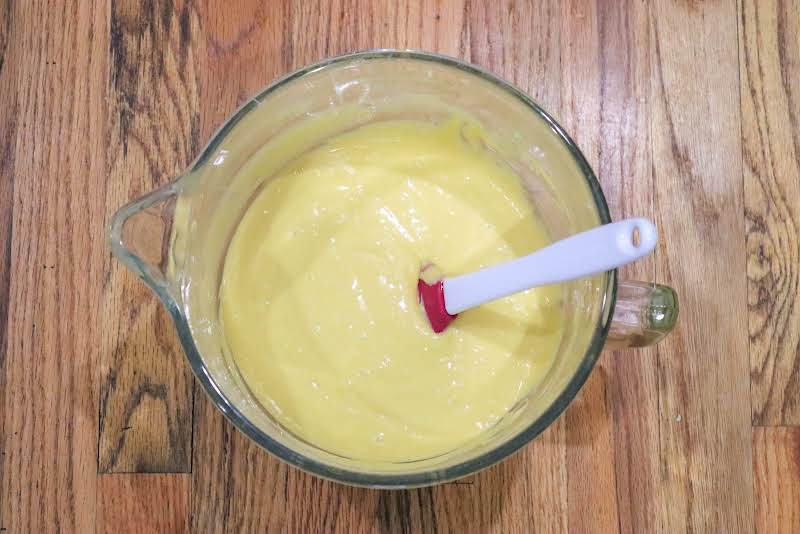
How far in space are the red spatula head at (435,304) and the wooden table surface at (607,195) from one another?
216 mm

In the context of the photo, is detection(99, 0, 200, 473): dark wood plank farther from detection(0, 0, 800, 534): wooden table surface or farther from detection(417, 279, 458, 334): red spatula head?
detection(417, 279, 458, 334): red spatula head

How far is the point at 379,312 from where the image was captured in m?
0.74

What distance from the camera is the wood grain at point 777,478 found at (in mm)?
862

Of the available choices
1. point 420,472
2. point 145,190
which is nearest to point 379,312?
point 420,472

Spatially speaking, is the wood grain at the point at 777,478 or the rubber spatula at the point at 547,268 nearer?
the rubber spatula at the point at 547,268

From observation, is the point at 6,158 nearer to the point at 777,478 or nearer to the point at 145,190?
the point at 145,190

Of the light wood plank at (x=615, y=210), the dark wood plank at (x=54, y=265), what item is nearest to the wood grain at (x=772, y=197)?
the light wood plank at (x=615, y=210)

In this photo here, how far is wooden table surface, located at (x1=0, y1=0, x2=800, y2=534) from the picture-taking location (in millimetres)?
833

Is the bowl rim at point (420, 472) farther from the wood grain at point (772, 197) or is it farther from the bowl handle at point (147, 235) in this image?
the wood grain at point (772, 197)

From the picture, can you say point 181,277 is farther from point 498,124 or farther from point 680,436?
point 680,436

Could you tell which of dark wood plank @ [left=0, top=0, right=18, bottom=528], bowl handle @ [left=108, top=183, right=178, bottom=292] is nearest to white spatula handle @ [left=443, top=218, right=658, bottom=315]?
bowl handle @ [left=108, top=183, right=178, bottom=292]

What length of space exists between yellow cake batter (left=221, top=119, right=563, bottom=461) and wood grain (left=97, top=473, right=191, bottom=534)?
0.19 metres

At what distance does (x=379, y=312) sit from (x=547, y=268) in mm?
200

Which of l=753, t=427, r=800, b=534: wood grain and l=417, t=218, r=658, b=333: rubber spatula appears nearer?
l=417, t=218, r=658, b=333: rubber spatula
